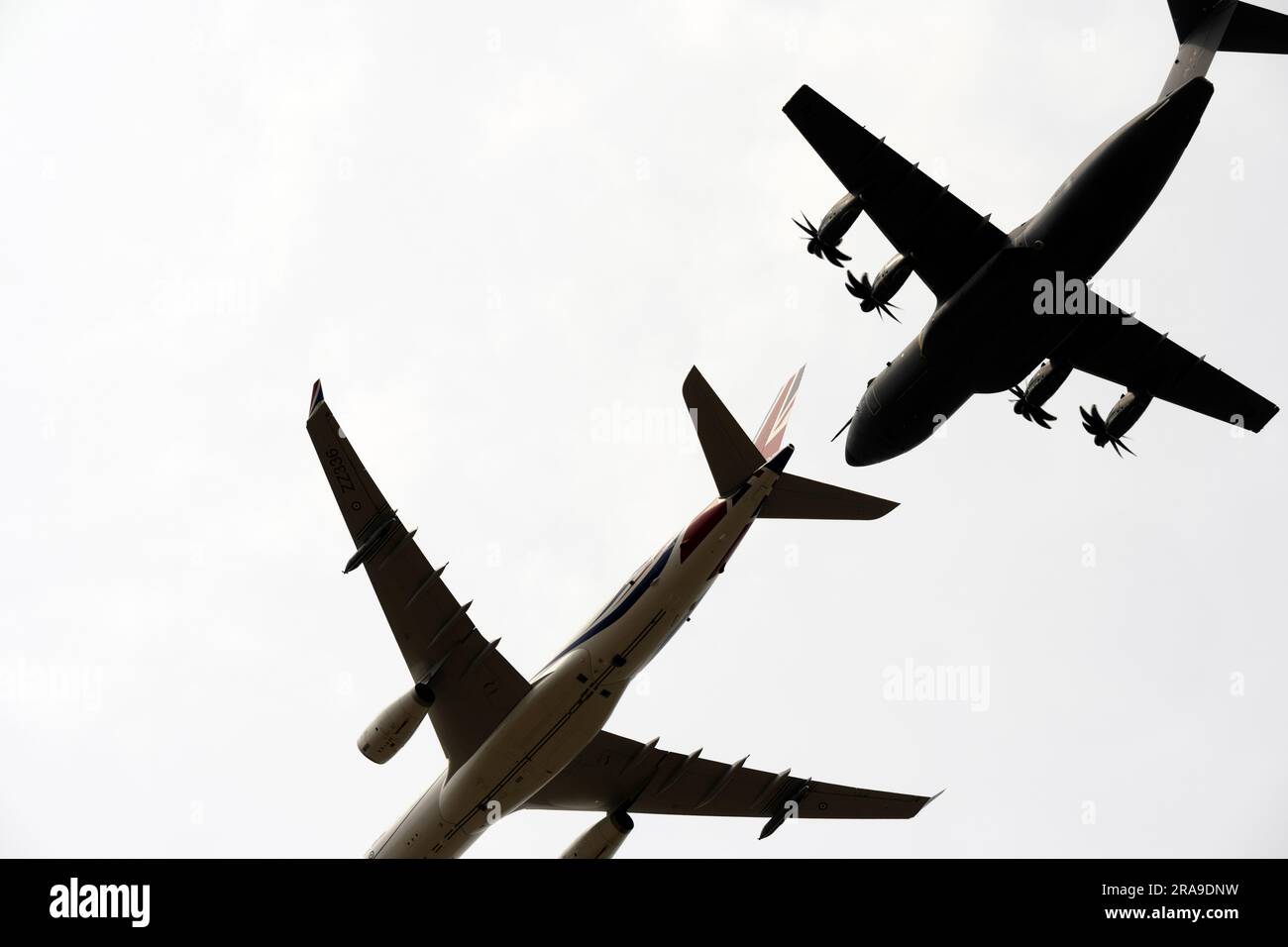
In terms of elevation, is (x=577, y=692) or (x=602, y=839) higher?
(x=577, y=692)

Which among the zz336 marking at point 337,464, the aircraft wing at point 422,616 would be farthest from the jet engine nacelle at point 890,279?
the zz336 marking at point 337,464

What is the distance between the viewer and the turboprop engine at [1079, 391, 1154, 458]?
31.5 metres

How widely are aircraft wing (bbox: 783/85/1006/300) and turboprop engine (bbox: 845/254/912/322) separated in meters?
0.26

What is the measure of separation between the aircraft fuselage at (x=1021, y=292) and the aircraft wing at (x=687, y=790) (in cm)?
815

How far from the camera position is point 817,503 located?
25.0 m

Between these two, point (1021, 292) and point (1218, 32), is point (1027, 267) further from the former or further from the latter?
point (1218, 32)

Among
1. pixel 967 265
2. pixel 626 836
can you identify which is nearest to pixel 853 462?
pixel 967 265

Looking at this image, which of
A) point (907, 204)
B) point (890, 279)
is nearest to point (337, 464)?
point (890, 279)

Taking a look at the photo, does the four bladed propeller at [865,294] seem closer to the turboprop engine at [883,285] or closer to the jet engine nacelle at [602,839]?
the turboprop engine at [883,285]

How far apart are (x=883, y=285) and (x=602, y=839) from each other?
14.5 m

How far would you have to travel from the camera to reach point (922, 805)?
29344 millimetres

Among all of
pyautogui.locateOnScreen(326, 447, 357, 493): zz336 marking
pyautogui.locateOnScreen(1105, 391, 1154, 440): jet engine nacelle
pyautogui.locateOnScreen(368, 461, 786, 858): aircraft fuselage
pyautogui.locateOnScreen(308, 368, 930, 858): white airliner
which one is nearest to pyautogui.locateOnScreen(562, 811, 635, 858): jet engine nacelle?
pyautogui.locateOnScreen(308, 368, 930, 858): white airliner

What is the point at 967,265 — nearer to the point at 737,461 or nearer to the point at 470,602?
the point at 737,461
